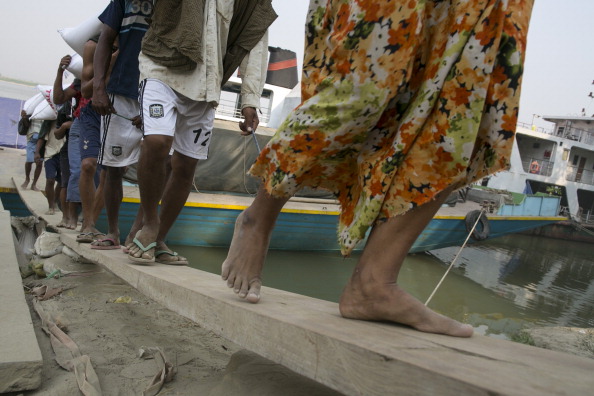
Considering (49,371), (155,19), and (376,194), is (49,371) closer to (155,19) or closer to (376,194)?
(376,194)

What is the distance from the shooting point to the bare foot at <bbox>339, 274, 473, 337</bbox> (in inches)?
49.9

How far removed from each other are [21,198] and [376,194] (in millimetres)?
6750

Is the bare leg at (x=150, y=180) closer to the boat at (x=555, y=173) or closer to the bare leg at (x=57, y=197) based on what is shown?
the bare leg at (x=57, y=197)

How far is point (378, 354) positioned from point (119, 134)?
250 centimetres

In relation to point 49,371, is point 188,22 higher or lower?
higher

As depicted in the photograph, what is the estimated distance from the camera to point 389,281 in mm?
1321

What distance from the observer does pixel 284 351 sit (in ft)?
3.85

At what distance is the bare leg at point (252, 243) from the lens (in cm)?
154

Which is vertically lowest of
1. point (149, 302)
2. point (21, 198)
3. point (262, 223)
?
point (21, 198)

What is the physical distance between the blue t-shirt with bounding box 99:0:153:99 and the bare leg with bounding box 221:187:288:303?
1.69 m

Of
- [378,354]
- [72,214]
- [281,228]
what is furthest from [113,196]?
[281,228]

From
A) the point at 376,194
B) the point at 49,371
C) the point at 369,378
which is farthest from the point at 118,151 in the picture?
the point at 369,378

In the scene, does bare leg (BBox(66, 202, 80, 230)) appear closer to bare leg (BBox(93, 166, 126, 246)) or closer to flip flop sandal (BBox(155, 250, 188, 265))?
bare leg (BBox(93, 166, 126, 246))

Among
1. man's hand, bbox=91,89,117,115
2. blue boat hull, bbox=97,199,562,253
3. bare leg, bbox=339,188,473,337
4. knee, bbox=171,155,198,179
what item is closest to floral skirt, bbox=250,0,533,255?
bare leg, bbox=339,188,473,337
